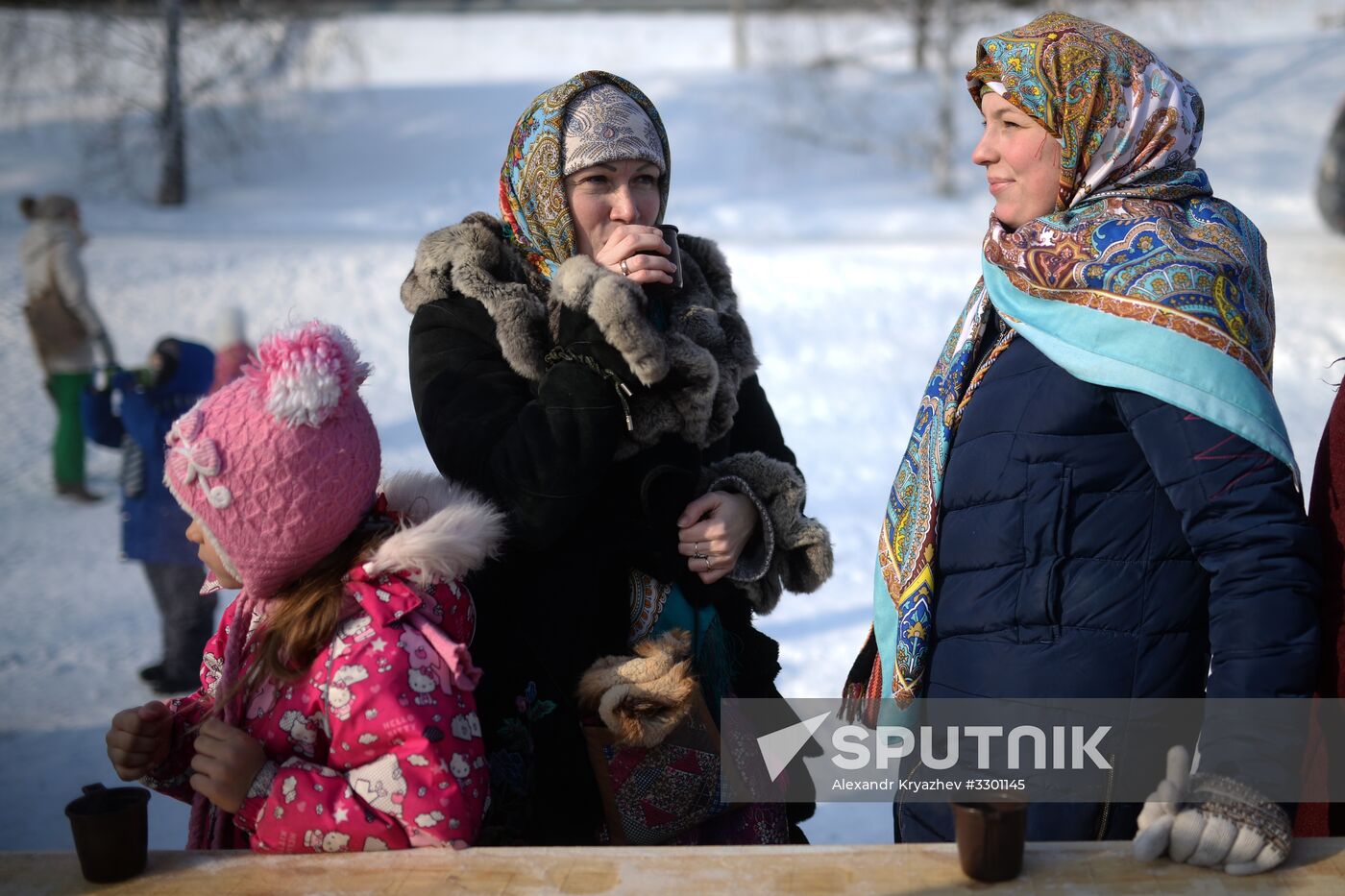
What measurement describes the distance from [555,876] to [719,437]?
0.89m

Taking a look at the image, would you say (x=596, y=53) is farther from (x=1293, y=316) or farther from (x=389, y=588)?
(x=389, y=588)

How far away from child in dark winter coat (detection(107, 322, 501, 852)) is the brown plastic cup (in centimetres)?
72

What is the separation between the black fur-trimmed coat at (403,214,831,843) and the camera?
6.66ft

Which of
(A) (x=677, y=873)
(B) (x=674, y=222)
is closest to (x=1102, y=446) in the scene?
(A) (x=677, y=873)

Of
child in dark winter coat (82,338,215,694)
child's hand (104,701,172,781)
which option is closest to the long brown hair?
child's hand (104,701,172,781)

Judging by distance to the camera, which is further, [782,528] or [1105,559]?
[782,528]

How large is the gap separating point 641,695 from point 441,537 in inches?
17.6

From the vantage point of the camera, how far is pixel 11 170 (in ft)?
54.0

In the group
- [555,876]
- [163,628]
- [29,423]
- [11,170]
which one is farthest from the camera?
[11,170]

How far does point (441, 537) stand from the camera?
1.90 m

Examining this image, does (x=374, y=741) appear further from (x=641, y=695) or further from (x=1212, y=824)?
(x=1212, y=824)

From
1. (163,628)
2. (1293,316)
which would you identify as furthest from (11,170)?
(1293,316)

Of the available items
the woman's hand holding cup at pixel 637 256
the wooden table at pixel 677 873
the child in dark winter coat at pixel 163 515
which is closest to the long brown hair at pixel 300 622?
the wooden table at pixel 677 873

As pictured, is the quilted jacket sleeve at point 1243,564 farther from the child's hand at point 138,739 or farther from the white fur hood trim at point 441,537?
the child's hand at point 138,739
